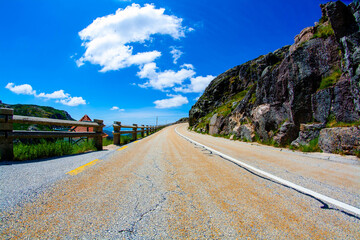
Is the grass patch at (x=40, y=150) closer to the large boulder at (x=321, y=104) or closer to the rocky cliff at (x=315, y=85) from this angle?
the rocky cliff at (x=315, y=85)

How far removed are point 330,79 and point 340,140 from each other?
11.7ft

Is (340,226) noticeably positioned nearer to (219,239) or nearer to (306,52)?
(219,239)

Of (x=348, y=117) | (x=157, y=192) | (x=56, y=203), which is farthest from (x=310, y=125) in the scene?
(x=56, y=203)

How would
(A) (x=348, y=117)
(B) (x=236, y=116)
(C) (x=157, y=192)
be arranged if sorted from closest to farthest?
(C) (x=157, y=192) < (A) (x=348, y=117) < (B) (x=236, y=116)

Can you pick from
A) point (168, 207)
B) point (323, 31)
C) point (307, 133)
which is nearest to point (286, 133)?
point (307, 133)

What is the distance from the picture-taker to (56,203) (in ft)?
7.00

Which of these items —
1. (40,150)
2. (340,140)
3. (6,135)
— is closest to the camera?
(6,135)

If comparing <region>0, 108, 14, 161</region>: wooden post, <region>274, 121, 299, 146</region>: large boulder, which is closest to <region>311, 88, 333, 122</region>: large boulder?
<region>274, 121, 299, 146</region>: large boulder

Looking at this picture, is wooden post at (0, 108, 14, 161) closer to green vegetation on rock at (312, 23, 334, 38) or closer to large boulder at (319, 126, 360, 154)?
large boulder at (319, 126, 360, 154)

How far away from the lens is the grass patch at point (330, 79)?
8177mm

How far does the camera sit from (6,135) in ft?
14.4

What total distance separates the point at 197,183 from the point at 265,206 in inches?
45.4

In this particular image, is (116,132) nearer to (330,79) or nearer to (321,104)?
(321,104)

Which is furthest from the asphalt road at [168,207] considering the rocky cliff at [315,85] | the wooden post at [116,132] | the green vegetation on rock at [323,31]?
the green vegetation on rock at [323,31]
